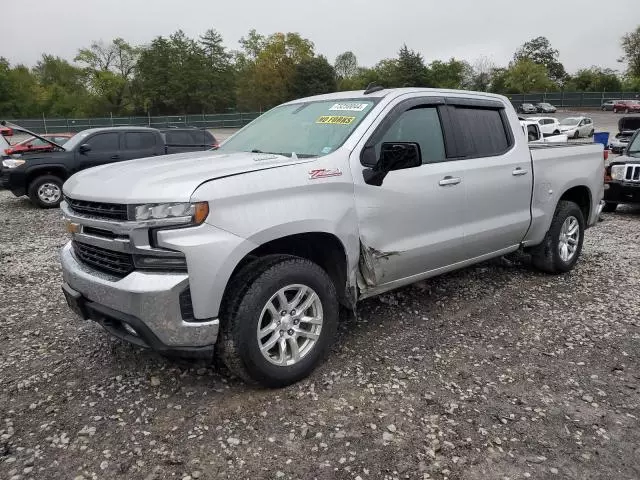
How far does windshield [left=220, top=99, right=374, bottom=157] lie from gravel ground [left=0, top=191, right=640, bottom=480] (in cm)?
150

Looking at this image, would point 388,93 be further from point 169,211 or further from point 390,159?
point 169,211

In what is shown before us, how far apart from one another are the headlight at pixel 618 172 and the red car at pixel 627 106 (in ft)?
155

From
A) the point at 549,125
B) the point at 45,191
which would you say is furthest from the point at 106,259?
the point at 549,125

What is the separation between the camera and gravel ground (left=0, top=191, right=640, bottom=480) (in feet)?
8.70

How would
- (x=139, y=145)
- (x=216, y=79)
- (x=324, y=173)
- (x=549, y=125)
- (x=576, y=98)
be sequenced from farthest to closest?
(x=216, y=79), (x=576, y=98), (x=549, y=125), (x=139, y=145), (x=324, y=173)

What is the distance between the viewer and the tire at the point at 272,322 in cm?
302

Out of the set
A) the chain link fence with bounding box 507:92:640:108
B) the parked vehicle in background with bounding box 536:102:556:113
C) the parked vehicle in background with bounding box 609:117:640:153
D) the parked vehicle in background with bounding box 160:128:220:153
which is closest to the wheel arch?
the parked vehicle in background with bounding box 160:128:220:153

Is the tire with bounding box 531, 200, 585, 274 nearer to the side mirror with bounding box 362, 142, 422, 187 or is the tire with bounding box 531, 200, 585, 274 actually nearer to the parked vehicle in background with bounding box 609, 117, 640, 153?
the side mirror with bounding box 362, 142, 422, 187

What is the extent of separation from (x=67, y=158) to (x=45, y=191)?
2.73 ft

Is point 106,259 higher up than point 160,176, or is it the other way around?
point 160,176

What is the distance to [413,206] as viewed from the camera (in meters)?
3.84

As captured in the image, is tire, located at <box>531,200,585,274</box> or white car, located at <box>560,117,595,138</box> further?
white car, located at <box>560,117,595,138</box>

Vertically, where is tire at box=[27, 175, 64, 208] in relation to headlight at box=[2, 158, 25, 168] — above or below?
below

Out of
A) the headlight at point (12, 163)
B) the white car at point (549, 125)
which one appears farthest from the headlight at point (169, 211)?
the white car at point (549, 125)
